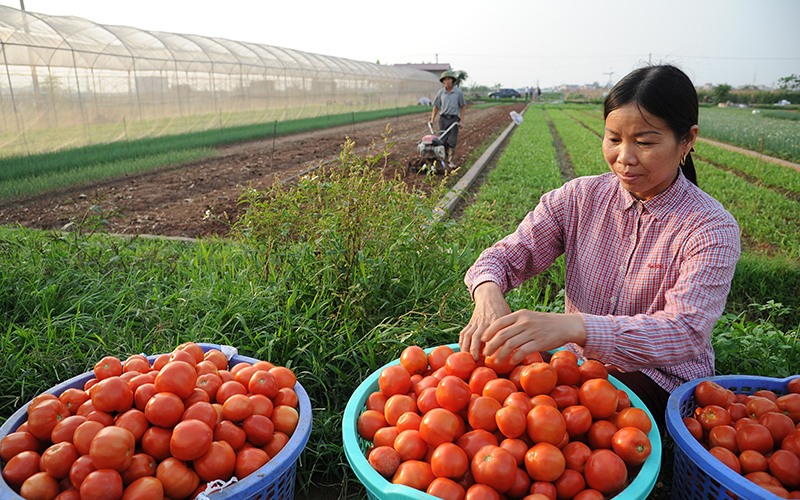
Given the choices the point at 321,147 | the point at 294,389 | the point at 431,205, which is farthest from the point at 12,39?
the point at 294,389

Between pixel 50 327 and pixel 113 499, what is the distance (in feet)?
5.57

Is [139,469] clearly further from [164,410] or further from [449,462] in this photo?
[449,462]

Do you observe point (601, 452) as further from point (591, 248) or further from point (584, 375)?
point (591, 248)

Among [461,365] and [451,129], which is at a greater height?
[451,129]

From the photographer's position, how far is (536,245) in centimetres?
228

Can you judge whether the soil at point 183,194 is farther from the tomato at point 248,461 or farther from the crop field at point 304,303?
the tomato at point 248,461

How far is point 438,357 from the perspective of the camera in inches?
74.6

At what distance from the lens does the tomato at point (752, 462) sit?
58.7 inches

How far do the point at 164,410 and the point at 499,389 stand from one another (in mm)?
1088

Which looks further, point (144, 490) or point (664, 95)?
point (664, 95)

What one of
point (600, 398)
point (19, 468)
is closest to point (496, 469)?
point (600, 398)

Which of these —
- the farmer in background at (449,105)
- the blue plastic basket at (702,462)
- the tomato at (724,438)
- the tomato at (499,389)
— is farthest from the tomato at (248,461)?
the farmer in background at (449,105)

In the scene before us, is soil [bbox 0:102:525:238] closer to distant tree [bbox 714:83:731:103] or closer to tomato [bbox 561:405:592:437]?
tomato [bbox 561:405:592:437]

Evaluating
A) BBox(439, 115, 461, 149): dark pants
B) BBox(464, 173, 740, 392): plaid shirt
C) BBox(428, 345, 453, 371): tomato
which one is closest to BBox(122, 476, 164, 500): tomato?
BBox(428, 345, 453, 371): tomato
